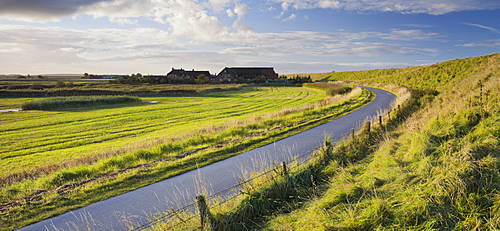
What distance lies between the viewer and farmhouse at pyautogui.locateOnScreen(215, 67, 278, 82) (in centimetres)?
11100

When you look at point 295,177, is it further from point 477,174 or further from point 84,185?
point 84,185

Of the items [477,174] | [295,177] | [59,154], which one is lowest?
[59,154]

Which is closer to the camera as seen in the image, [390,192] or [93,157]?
[390,192]

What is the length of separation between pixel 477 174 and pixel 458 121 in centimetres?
575

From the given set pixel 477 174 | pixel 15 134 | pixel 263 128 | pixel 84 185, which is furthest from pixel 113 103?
pixel 477 174

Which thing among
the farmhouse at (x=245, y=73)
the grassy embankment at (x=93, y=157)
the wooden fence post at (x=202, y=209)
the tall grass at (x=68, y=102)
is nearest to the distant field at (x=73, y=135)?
the grassy embankment at (x=93, y=157)

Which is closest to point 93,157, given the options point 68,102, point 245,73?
point 68,102

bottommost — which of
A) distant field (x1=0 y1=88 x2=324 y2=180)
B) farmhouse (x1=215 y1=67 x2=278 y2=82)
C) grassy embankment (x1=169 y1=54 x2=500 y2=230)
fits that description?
distant field (x1=0 y1=88 x2=324 y2=180)

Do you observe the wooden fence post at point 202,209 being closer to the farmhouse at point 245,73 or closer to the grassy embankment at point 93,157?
the grassy embankment at point 93,157

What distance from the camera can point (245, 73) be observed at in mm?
115438

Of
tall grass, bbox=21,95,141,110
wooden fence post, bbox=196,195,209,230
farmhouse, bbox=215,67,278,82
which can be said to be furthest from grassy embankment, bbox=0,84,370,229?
farmhouse, bbox=215,67,278,82

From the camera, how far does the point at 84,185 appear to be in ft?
30.3

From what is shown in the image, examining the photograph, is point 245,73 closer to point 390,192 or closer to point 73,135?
point 73,135

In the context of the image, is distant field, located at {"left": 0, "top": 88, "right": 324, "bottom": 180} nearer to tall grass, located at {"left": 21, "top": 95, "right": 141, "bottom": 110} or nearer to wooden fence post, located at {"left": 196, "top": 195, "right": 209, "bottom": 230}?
tall grass, located at {"left": 21, "top": 95, "right": 141, "bottom": 110}
